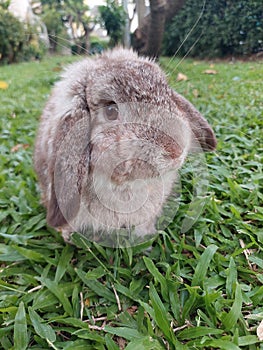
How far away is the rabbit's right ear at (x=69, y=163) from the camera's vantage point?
1.76 metres

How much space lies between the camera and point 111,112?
1795 millimetres

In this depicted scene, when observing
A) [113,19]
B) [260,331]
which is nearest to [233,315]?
[260,331]

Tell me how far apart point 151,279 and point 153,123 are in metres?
0.90

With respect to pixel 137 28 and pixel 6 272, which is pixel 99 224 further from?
pixel 137 28

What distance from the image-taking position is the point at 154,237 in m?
2.21

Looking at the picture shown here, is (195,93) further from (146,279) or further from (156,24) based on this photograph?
(146,279)

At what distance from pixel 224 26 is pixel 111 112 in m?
2.86

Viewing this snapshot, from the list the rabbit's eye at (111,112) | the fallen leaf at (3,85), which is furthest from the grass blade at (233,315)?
the fallen leaf at (3,85)

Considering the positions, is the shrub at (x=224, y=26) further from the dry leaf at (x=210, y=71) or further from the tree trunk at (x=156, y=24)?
the dry leaf at (x=210, y=71)

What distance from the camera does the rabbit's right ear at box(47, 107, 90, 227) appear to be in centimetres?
176

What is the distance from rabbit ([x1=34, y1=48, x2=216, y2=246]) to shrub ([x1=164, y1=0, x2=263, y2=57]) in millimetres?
1695

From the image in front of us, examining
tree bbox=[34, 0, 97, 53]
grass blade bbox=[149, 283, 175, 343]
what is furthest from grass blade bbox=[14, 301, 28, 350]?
tree bbox=[34, 0, 97, 53]

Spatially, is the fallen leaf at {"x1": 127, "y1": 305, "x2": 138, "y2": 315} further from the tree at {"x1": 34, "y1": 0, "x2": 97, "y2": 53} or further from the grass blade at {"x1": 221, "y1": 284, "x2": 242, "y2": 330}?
the tree at {"x1": 34, "y1": 0, "x2": 97, "y2": 53}

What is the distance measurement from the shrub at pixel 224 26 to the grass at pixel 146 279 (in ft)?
3.74
